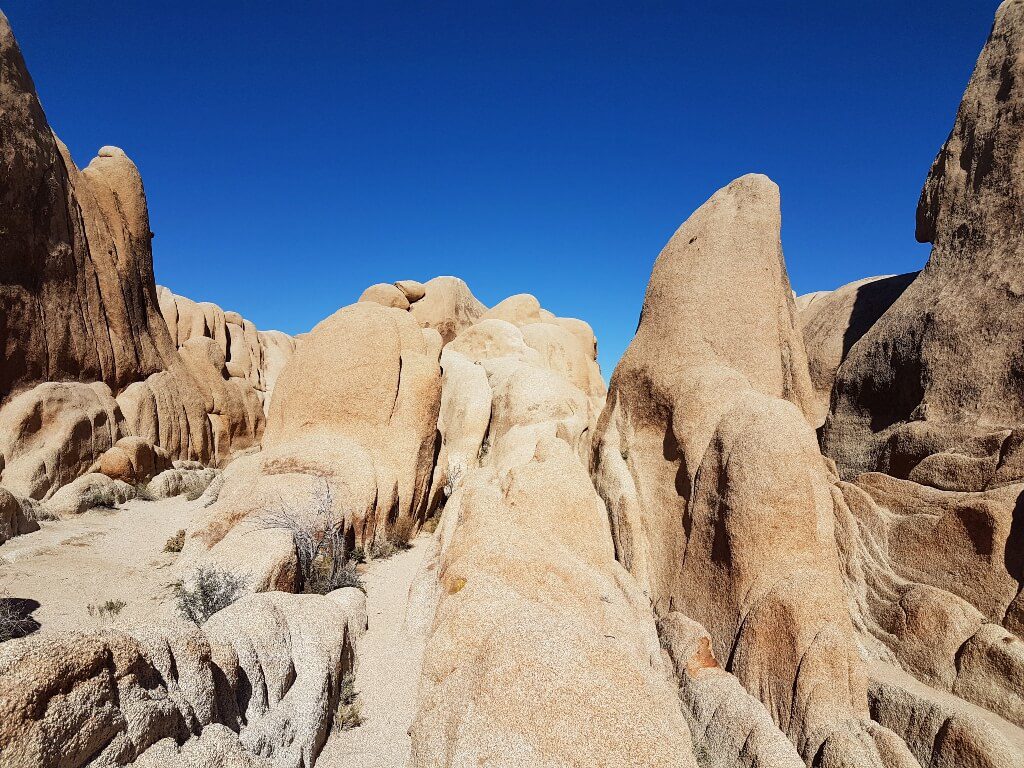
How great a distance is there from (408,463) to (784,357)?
5384mm

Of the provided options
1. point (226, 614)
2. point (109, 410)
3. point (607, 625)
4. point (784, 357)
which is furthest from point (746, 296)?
point (109, 410)

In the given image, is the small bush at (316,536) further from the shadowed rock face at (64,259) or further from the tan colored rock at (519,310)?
the tan colored rock at (519,310)

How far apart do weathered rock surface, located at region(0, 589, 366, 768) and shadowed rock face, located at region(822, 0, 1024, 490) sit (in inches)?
243

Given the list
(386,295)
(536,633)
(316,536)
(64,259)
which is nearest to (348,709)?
(536,633)

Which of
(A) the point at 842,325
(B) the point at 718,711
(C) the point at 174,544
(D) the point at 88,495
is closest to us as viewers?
(B) the point at 718,711

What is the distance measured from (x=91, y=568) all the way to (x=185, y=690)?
4418 mm

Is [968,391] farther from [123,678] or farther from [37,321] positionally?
[37,321]

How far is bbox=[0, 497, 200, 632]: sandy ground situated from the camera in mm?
5039

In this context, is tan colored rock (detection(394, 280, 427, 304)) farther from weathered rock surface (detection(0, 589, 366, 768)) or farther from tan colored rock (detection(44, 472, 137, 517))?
weathered rock surface (detection(0, 589, 366, 768))

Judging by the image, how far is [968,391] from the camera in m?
5.58

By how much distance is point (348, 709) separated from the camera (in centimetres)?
Answer: 414

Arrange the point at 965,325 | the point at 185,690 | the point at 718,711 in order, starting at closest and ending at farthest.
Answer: the point at 185,690 → the point at 718,711 → the point at 965,325

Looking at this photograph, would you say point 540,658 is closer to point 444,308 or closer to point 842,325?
point 842,325

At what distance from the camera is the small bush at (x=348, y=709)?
4.04m
